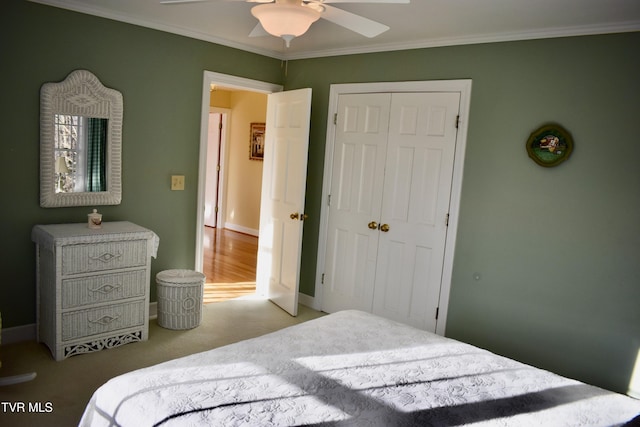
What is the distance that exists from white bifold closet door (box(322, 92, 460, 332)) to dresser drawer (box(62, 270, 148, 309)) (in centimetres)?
170

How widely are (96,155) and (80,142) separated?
142 mm

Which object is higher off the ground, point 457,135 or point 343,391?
point 457,135

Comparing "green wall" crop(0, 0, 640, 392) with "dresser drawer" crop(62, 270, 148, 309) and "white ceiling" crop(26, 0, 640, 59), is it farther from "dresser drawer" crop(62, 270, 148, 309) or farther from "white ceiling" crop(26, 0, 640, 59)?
"dresser drawer" crop(62, 270, 148, 309)

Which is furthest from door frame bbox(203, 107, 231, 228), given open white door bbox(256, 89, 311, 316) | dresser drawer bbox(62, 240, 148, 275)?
dresser drawer bbox(62, 240, 148, 275)

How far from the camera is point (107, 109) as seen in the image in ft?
11.8

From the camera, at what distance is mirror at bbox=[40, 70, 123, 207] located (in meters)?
3.34

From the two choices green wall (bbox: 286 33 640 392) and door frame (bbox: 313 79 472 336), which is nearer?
green wall (bbox: 286 33 640 392)

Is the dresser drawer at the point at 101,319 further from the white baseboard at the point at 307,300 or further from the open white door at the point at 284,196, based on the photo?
the white baseboard at the point at 307,300

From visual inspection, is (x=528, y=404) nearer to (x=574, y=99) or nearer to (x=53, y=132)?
(x=574, y=99)

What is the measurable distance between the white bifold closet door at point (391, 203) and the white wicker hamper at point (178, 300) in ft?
4.01

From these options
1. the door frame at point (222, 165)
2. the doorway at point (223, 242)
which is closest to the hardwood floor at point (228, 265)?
the doorway at point (223, 242)

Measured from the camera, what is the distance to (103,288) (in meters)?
3.29

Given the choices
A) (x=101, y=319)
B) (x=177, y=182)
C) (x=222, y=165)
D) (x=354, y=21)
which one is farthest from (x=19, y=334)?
(x=222, y=165)

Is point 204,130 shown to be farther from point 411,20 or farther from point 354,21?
point 354,21
